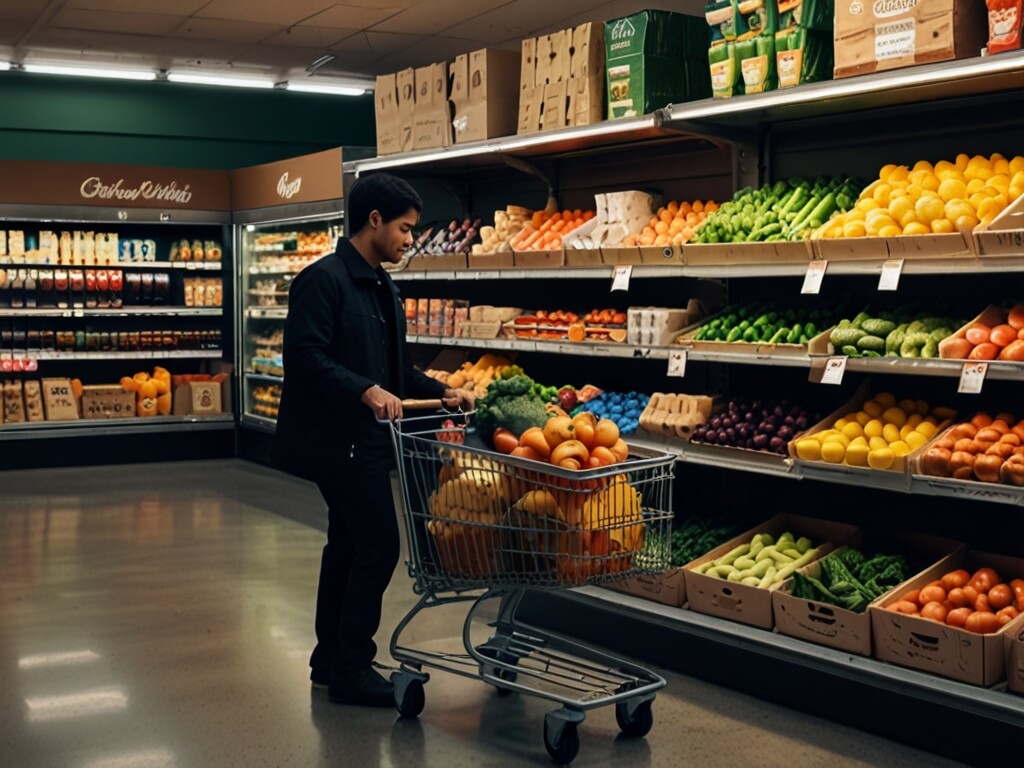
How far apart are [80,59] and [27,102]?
0.83 metres

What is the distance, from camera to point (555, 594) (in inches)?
200

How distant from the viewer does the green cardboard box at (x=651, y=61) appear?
5.15 metres

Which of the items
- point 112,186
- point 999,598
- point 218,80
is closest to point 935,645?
point 999,598

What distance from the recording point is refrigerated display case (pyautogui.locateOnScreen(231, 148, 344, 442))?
351 inches

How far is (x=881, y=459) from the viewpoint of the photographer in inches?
157

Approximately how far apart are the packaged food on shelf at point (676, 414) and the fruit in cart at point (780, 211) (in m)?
0.65

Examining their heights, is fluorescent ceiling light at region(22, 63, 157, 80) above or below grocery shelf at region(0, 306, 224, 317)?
above

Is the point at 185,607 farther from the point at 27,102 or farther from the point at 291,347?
the point at 27,102

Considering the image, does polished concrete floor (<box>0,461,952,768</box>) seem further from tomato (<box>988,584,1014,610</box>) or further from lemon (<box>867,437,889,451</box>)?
lemon (<box>867,437,889,451</box>)

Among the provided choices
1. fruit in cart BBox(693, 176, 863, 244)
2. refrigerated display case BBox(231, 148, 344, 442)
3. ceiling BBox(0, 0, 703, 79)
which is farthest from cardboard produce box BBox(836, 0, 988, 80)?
refrigerated display case BBox(231, 148, 344, 442)

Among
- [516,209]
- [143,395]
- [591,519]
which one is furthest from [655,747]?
[143,395]

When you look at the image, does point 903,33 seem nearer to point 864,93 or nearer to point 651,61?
point 864,93

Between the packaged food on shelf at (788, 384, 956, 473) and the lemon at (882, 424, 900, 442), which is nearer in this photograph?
the packaged food on shelf at (788, 384, 956, 473)

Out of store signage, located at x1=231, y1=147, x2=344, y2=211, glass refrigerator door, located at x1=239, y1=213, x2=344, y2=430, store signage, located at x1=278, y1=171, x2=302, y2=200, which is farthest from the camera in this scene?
glass refrigerator door, located at x1=239, y1=213, x2=344, y2=430
